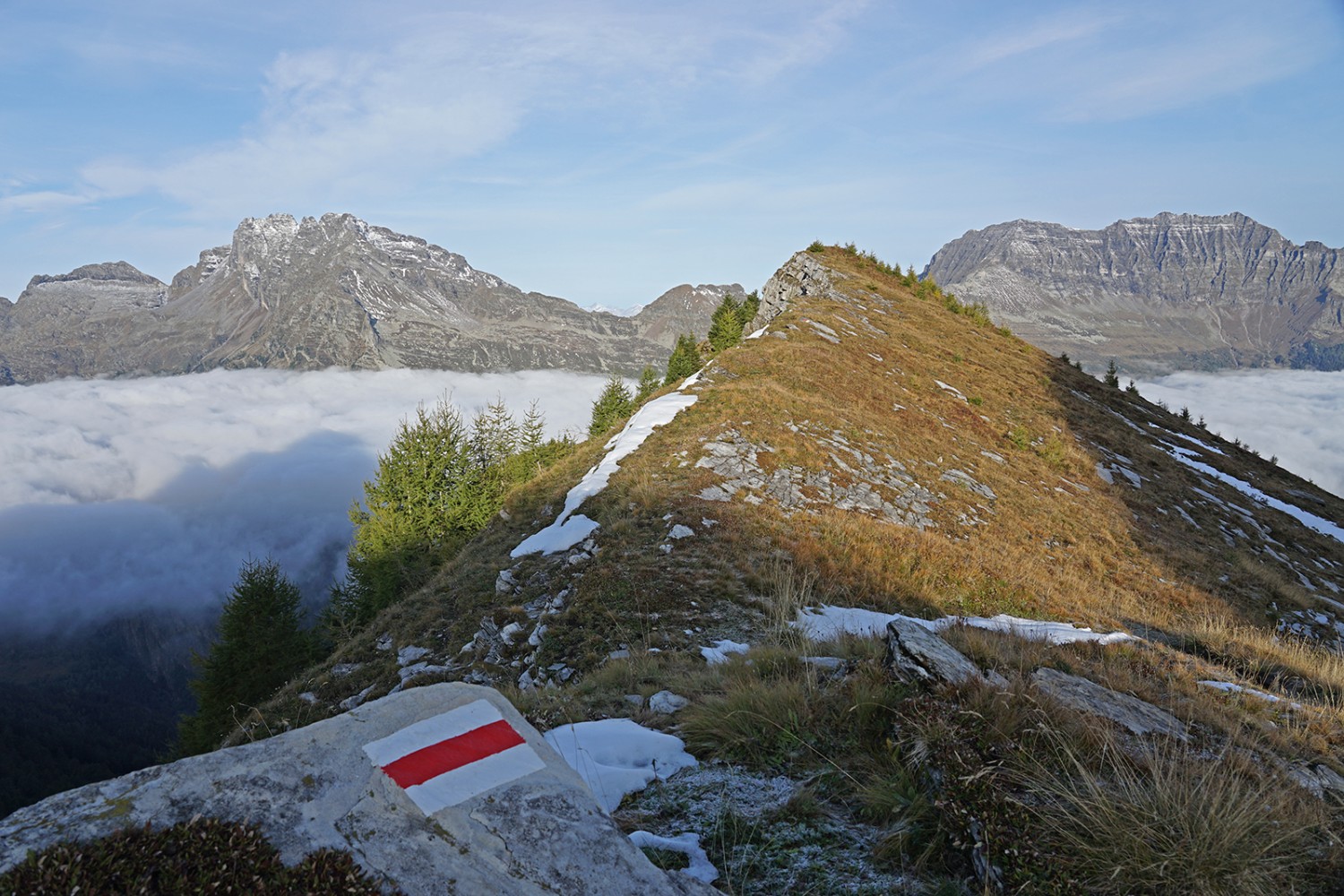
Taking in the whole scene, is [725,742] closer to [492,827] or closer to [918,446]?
[492,827]

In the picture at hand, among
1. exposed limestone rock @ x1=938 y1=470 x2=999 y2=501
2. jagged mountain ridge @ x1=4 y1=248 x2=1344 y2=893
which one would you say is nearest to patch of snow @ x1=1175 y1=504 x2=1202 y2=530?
jagged mountain ridge @ x1=4 y1=248 x2=1344 y2=893

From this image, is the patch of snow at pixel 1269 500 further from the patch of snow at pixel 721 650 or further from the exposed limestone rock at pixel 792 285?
the patch of snow at pixel 721 650

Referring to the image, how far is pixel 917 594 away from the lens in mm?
12336

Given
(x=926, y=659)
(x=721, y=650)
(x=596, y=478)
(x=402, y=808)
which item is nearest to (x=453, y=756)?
(x=402, y=808)

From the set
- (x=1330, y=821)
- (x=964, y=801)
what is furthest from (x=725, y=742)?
(x=1330, y=821)

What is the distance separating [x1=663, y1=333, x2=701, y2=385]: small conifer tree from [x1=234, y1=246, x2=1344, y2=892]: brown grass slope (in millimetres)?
13979

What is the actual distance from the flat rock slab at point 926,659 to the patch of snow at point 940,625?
227 centimetres

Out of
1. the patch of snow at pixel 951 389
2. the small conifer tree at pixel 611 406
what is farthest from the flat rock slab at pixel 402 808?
the small conifer tree at pixel 611 406

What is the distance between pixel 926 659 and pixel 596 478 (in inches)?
530

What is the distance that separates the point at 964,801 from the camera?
374 centimetres

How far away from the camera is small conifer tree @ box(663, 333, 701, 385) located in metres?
46.6

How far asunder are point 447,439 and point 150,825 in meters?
35.3

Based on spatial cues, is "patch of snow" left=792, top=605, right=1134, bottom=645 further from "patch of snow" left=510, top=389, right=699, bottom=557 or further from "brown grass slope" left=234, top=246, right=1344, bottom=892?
"patch of snow" left=510, top=389, right=699, bottom=557

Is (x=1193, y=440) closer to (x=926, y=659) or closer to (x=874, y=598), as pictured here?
(x=874, y=598)
